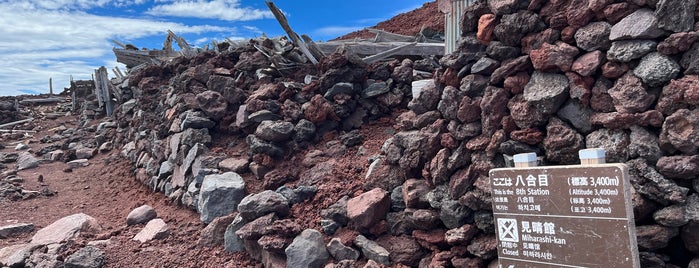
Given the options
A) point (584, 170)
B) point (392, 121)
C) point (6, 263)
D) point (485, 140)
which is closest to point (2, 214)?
point (6, 263)

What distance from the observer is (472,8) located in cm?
507

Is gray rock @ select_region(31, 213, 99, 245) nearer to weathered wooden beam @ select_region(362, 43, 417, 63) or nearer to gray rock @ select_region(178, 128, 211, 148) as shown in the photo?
gray rock @ select_region(178, 128, 211, 148)

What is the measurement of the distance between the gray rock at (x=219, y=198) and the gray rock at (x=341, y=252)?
216cm

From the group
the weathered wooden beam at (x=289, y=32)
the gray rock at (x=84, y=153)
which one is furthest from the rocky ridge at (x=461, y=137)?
the gray rock at (x=84, y=153)

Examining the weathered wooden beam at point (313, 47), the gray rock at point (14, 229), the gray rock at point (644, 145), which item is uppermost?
the weathered wooden beam at point (313, 47)

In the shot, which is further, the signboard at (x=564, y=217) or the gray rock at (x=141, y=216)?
the gray rock at (x=141, y=216)

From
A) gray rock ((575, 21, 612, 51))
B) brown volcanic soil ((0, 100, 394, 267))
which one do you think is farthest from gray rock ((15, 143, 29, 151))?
gray rock ((575, 21, 612, 51))

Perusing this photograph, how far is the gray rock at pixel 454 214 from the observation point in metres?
4.46

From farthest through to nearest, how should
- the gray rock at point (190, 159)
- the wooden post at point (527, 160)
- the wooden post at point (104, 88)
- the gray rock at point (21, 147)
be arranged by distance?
the wooden post at point (104, 88), the gray rock at point (21, 147), the gray rock at point (190, 159), the wooden post at point (527, 160)

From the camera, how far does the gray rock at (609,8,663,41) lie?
360 centimetres

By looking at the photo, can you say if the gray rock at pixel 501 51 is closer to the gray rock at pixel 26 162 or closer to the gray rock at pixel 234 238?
the gray rock at pixel 234 238

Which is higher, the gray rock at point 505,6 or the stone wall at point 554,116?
the gray rock at point 505,6

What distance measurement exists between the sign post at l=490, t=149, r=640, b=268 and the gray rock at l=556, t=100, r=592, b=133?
112 cm

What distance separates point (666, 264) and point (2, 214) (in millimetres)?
9861
